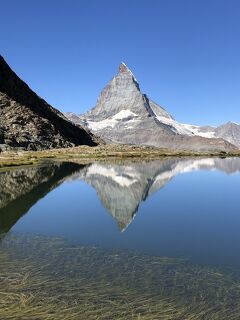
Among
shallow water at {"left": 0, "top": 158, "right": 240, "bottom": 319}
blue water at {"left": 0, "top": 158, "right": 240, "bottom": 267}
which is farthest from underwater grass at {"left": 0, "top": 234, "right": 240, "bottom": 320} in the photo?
blue water at {"left": 0, "top": 158, "right": 240, "bottom": 267}

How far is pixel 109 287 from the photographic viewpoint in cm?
1797

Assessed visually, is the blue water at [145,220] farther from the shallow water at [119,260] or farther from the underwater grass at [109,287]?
Answer: the underwater grass at [109,287]

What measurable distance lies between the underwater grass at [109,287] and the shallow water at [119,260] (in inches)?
1.5

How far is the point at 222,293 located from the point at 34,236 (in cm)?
1443

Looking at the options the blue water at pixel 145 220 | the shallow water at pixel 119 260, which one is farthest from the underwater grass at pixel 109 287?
the blue water at pixel 145 220

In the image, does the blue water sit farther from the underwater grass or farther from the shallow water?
the underwater grass

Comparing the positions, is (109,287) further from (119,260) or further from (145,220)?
(145,220)

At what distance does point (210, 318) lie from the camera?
1512cm

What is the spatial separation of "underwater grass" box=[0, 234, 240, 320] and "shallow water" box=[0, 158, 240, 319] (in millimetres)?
38

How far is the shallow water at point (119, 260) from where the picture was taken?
52.7ft

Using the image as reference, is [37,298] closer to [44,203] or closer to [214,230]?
[214,230]

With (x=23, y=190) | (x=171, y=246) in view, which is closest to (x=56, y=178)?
(x=23, y=190)

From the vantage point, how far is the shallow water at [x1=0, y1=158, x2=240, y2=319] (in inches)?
633

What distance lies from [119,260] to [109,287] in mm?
4147
